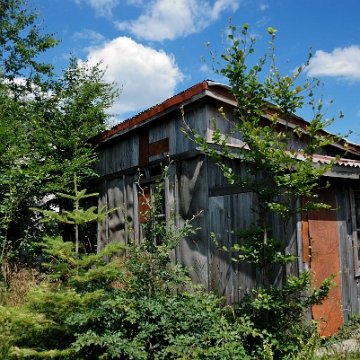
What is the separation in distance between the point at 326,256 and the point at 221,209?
5.81 feet

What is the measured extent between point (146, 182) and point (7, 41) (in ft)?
45.0

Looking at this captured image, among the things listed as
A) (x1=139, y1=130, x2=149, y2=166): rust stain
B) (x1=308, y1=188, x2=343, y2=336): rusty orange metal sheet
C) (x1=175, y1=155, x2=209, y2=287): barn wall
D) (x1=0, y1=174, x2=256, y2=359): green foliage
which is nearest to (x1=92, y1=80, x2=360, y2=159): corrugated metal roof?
(x1=139, y1=130, x2=149, y2=166): rust stain

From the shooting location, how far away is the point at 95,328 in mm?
4473

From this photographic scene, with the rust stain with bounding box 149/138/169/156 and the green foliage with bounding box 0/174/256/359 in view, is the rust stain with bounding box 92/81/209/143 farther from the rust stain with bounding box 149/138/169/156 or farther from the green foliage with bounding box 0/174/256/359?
the green foliage with bounding box 0/174/256/359

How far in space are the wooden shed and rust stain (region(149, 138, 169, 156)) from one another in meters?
0.02

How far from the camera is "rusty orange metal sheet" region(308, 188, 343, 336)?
19.6ft

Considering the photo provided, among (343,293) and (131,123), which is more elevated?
(131,123)

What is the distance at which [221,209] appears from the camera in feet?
22.1

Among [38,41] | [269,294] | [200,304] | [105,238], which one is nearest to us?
[200,304]

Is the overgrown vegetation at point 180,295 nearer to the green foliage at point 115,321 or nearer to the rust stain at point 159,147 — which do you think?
the green foliage at point 115,321

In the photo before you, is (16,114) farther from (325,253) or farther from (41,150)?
(325,253)

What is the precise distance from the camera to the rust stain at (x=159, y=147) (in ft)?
26.9

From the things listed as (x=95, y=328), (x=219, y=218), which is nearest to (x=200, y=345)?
(x=95, y=328)

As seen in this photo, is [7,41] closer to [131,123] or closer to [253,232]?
[131,123]
